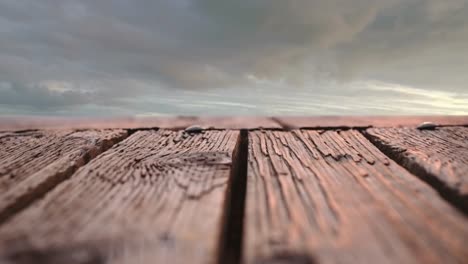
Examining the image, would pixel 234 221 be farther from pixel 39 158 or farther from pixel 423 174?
pixel 39 158

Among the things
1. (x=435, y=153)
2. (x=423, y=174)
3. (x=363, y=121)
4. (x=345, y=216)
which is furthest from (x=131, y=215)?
(x=363, y=121)

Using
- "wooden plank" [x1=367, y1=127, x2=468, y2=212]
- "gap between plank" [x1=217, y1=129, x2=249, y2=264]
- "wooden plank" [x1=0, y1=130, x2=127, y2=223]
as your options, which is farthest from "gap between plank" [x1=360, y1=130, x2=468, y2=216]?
"wooden plank" [x1=0, y1=130, x2=127, y2=223]

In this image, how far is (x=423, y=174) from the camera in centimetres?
96

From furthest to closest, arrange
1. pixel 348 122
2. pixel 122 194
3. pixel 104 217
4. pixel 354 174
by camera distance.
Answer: pixel 348 122 < pixel 354 174 < pixel 122 194 < pixel 104 217

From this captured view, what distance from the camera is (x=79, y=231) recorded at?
0.64m

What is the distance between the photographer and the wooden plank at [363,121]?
1.70 meters

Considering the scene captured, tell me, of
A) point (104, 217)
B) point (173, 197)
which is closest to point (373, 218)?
point (173, 197)

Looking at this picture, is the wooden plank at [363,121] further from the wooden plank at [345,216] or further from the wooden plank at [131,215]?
the wooden plank at [131,215]

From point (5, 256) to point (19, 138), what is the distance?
1100mm

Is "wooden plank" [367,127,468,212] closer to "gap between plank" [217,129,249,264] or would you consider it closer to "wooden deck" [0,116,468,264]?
"wooden deck" [0,116,468,264]

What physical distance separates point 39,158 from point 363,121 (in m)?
1.42

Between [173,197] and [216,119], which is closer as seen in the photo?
[173,197]

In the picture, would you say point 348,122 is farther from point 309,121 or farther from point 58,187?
point 58,187

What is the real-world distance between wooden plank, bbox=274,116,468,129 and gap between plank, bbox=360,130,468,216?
0.29m
